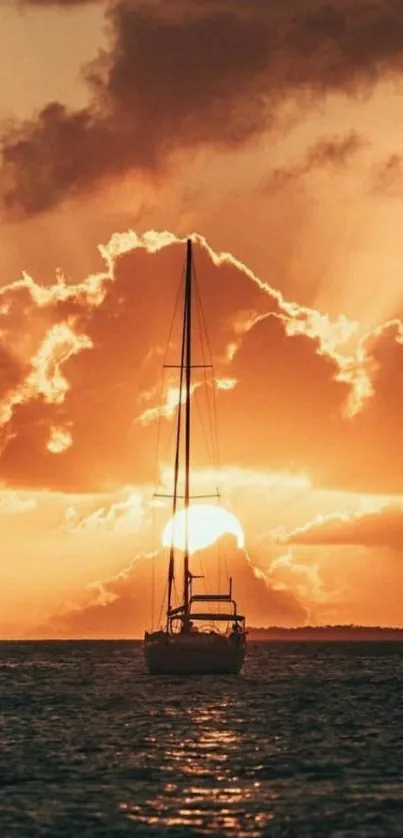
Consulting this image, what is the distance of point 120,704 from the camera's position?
364 feet

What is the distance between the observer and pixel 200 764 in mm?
67312

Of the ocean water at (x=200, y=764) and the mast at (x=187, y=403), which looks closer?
the ocean water at (x=200, y=764)

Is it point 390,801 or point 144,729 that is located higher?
point 144,729

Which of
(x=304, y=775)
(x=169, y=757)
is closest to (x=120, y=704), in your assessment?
(x=169, y=757)

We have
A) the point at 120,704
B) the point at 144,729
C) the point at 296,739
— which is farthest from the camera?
the point at 120,704

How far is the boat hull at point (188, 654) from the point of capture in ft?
396

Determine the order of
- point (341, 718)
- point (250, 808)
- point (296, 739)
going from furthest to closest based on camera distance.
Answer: point (341, 718)
point (296, 739)
point (250, 808)

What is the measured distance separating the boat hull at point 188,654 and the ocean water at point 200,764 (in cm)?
213

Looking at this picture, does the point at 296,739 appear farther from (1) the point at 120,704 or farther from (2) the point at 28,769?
(1) the point at 120,704

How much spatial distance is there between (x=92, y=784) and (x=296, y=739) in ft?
75.6

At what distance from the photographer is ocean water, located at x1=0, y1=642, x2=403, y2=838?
50594mm

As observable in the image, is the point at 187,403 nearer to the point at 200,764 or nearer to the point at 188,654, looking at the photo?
the point at 188,654

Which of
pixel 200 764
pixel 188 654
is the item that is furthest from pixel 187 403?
pixel 200 764

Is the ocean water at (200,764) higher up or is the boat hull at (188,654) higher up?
the boat hull at (188,654)
